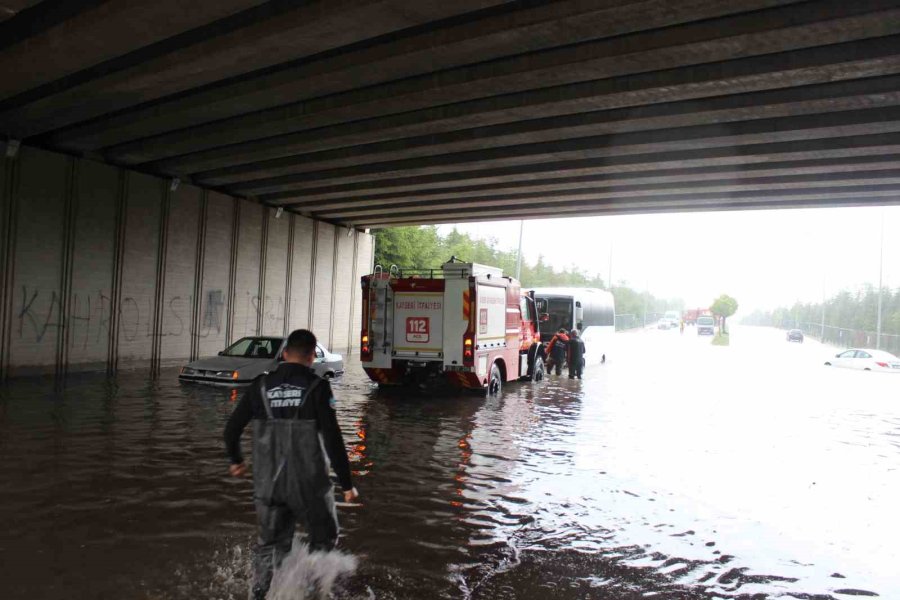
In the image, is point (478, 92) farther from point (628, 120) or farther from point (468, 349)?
point (468, 349)

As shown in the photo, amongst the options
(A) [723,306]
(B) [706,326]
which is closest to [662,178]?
(B) [706,326]

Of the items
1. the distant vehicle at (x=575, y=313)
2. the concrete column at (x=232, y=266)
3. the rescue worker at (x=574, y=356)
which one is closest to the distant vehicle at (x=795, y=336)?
the distant vehicle at (x=575, y=313)

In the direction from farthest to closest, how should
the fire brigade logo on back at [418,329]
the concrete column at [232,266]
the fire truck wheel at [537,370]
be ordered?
the concrete column at [232,266]
the fire truck wheel at [537,370]
the fire brigade logo on back at [418,329]

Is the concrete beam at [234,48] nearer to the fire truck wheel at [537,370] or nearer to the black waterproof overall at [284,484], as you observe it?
the black waterproof overall at [284,484]

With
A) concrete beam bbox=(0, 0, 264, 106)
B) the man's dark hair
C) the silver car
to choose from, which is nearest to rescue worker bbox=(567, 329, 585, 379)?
the silver car

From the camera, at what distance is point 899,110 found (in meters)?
12.9

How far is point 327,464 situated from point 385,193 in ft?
62.7

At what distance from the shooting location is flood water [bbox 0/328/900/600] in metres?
4.91

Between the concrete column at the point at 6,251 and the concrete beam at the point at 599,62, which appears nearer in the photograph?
the concrete beam at the point at 599,62

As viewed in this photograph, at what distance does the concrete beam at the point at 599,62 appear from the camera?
370 inches

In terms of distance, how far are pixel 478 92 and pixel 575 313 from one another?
51.9 feet

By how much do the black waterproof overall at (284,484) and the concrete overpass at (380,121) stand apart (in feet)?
23.0

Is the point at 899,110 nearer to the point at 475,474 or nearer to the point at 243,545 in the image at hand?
the point at 475,474

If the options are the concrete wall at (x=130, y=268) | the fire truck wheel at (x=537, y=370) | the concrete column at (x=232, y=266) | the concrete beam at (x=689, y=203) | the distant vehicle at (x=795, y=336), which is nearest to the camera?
the concrete wall at (x=130, y=268)
